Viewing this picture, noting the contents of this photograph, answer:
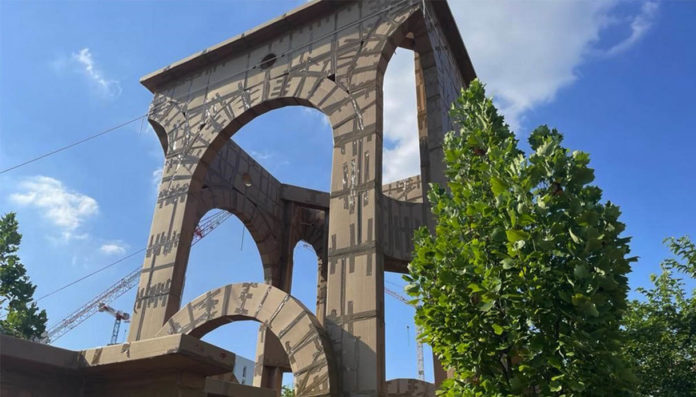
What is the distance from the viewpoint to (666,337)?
1585 cm

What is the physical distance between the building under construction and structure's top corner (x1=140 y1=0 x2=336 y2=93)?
53 mm

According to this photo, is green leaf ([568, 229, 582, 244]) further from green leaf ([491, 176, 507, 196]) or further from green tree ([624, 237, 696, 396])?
green tree ([624, 237, 696, 396])

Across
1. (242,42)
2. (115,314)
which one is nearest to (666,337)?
(242,42)

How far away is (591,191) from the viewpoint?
831cm

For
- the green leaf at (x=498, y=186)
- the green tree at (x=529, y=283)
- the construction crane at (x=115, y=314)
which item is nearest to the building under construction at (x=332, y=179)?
the green tree at (x=529, y=283)

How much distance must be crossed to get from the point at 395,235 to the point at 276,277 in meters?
9.29

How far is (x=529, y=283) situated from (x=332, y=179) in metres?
9.32

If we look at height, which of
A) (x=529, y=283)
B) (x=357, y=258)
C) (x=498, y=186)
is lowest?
(x=529, y=283)

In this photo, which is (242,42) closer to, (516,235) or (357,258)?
(357,258)

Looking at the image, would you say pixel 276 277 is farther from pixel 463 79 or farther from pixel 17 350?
pixel 17 350

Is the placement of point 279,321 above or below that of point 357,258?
below

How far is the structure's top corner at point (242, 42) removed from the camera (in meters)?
19.6

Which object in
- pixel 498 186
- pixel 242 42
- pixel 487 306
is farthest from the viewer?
pixel 242 42

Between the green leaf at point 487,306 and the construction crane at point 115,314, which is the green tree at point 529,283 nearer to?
the green leaf at point 487,306
